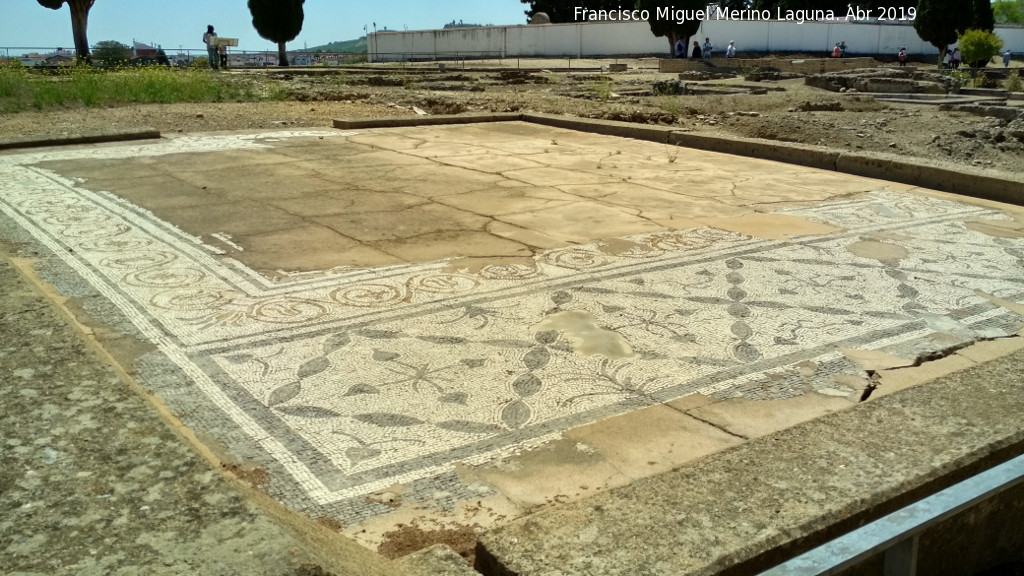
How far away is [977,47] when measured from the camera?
25.7m

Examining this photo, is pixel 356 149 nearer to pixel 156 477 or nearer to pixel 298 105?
pixel 298 105

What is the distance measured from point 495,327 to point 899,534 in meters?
1.97

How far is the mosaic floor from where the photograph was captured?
2197 mm

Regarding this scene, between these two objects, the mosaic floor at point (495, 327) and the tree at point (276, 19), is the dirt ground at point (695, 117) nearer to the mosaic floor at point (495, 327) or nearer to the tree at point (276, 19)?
the mosaic floor at point (495, 327)

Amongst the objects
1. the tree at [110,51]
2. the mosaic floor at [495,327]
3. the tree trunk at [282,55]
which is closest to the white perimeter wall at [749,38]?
the tree trunk at [282,55]

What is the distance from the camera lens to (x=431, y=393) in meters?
2.41

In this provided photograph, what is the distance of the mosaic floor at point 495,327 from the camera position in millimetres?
2197

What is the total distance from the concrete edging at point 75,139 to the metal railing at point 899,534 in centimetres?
776

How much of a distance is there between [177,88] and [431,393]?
11326 mm

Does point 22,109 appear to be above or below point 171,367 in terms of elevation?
above

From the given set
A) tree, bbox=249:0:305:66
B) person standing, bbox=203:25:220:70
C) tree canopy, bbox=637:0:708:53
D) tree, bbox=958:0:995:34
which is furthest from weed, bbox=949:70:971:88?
tree, bbox=249:0:305:66

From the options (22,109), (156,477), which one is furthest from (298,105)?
(156,477)

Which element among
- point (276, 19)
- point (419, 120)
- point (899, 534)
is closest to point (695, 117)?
point (419, 120)

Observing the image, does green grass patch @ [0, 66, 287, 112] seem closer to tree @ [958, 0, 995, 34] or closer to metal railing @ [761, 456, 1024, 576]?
metal railing @ [761, 456, 1024, 576]
